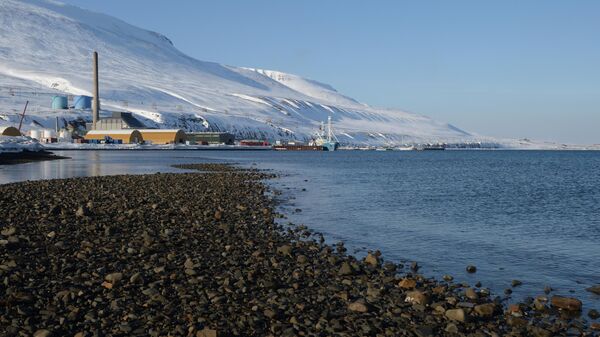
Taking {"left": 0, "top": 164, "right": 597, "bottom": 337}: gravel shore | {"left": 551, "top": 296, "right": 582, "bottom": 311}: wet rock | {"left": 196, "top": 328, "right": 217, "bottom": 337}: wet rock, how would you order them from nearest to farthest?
{"left": 196, "top": 328, "right": 217, "bottom": 337}: wet rock, {"left": 0, "top": 164, "right": 597, "bottom": 337}: gravel shore, {"left": 551, "top": 296, "right": 582, "bottom": 311}: wet rock

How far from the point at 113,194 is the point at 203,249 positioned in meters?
16.0

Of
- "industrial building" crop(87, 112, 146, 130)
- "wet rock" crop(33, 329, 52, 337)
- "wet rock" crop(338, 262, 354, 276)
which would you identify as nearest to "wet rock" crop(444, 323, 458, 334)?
"wet rock" crop(338, 262, 354, 276)

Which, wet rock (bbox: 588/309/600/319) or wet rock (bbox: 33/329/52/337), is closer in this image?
wet rock (bbox: 33/329/52/337)

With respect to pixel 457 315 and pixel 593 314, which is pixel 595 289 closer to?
pixel 593 314

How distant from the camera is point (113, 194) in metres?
31.0

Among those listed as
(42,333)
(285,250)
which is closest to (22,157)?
(285,250)

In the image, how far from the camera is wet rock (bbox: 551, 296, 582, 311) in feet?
40.8

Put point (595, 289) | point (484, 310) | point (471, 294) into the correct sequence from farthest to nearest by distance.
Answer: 1. point (595, 289)
2. point (471, 294)
3. point (484, 310)

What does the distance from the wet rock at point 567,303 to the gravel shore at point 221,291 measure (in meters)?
0.03

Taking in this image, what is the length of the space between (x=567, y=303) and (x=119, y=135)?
175429 millimetres

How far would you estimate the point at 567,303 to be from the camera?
1248cm

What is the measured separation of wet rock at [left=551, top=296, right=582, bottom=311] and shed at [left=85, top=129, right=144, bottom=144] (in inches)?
6831

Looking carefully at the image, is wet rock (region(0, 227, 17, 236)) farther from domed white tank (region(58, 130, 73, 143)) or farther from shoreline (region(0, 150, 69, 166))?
domed white tank (region(58, 130, 73, 143))

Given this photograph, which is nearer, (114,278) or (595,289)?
(114,278)
